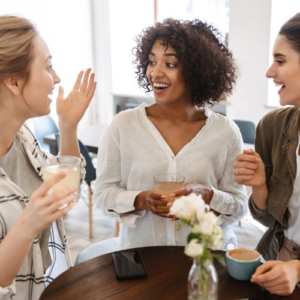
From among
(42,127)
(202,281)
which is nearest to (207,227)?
(202,281)


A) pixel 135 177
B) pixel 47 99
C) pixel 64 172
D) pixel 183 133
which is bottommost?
pixel 135 177

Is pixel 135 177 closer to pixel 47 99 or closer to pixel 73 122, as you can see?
pixel 73 122

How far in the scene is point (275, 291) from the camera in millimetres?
Answer: 1048

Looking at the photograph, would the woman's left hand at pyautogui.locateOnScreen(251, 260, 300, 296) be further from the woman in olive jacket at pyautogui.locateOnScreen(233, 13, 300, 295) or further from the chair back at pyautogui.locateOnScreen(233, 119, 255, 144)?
the chair back at pyautogui.locateOnScreen(233, 119, 255, 144)

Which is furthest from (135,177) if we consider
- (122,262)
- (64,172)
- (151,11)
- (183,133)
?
(151,11)

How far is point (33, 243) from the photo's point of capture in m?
1.23

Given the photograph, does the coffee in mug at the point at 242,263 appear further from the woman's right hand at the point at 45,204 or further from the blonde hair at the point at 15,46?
the blonde hair at the point at 15,46

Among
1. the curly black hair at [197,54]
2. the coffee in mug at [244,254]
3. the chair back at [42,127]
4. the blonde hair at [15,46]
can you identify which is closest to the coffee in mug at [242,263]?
the coffee in mug at [244,254]

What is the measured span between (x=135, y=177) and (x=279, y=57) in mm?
736

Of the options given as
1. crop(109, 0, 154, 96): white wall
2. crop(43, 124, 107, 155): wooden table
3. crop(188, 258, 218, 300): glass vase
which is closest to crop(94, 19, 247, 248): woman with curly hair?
crop(188, 258, 218, 300): glass vase

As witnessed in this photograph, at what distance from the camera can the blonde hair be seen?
1.08m

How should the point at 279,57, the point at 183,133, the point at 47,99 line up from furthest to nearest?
1. the point at 183,133
2. the point at 279,57
3. the point at 47,99

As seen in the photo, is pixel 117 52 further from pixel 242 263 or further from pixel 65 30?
pixel 242 263

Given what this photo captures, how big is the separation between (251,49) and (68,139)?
372 cm
